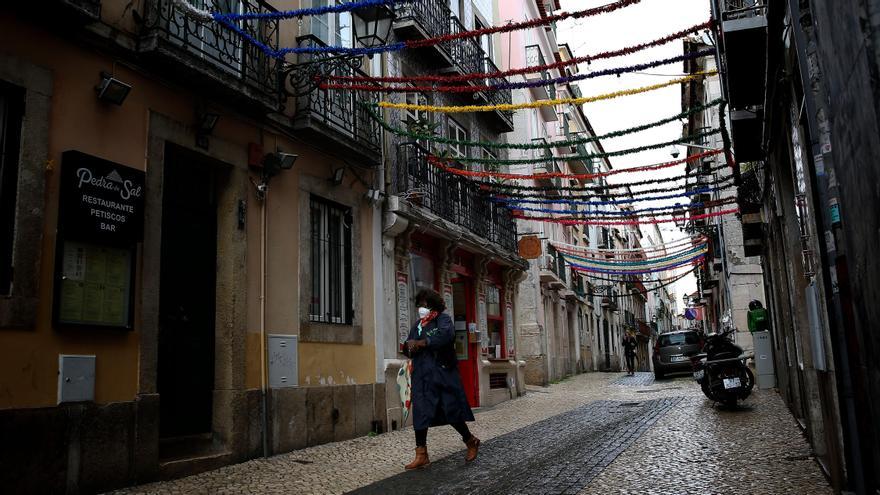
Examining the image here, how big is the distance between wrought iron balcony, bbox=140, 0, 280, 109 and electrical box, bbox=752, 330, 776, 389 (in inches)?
456

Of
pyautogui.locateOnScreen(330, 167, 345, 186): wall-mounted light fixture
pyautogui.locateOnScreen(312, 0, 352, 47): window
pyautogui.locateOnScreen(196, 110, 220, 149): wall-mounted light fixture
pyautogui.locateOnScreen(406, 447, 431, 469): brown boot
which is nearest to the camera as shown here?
pyautogui.locateOnScreen(406, 447, 431, 469): brown boot

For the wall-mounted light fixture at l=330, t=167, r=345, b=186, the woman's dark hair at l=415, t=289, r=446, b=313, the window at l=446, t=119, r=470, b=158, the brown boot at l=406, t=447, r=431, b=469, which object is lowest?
the brown boot at l=406, t=447, r=431, b=469

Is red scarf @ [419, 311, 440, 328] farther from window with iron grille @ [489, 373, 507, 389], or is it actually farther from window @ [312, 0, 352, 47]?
window with iron grille @ [489, 373, 507, 389]

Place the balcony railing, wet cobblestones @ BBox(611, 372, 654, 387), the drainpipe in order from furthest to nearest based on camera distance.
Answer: wet cobblestones @ BBox(611, 372, 654, 387) < the balcony railing < the drainpipe

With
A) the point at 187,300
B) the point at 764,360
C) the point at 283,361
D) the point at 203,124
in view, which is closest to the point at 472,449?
the point at 283,361

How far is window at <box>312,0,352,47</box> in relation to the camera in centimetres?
1134

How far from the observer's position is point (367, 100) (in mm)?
11844

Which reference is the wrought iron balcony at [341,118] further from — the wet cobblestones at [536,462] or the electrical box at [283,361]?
the wet cobblestones at [536,462]

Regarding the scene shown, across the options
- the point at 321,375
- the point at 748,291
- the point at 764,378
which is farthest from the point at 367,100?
the point at 748,291

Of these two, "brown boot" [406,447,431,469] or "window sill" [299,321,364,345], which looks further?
"window sill" [299,321,364,345]

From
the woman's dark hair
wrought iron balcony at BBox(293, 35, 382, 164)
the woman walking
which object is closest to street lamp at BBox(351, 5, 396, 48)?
wrought iron balcony at BBox(293, 35, 382, 164)

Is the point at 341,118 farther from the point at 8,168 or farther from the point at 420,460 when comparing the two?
the point at 420,460

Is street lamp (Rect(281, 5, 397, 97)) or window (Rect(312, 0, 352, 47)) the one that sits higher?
window (Rect(312, 0, 352, 47))

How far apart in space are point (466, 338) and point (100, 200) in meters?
10.5
